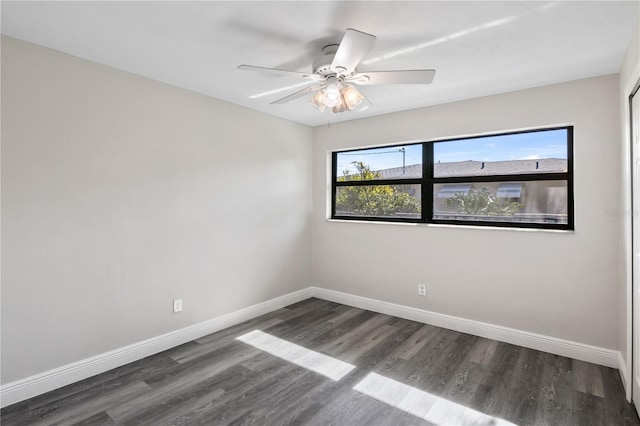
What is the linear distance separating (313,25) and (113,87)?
1735 mm

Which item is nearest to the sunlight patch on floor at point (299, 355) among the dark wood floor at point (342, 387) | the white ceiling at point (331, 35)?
the dark wood floor at point (342, 387)

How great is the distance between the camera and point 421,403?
2.24m

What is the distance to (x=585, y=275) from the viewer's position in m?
2.79

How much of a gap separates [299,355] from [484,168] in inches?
101

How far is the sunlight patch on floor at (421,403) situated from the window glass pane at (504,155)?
7.15ft

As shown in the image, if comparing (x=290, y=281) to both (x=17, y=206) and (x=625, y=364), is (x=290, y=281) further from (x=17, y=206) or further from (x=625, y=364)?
(x=625, y=364)

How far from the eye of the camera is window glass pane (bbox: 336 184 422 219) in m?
3.92

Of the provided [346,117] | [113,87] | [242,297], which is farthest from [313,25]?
[242,297]

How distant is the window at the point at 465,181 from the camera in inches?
119

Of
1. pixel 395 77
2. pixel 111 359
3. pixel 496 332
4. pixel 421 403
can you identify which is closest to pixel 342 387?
pixel 421 403

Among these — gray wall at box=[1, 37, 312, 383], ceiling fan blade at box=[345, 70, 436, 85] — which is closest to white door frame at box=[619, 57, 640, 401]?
ceiling fan blade at box=[345, 70, 436, 85]

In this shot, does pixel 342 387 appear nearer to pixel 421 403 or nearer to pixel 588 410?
pixel 421 403

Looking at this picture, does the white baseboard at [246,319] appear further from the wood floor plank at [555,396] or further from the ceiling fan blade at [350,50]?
the ceiling fan blade at [350,50]

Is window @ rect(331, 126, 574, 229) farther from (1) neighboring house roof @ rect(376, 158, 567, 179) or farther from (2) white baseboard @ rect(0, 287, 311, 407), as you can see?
(2) white baseboard @ rect(0, 287, 311, 407)
